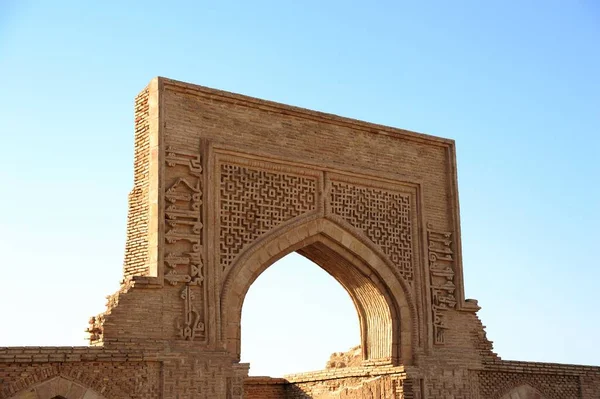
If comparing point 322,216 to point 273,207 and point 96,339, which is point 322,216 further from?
point 96,339

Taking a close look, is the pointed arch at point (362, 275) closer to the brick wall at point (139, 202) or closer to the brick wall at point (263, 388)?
the brick wall at point (139, 202)

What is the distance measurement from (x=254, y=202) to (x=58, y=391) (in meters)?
3.62

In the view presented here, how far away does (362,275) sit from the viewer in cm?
1333

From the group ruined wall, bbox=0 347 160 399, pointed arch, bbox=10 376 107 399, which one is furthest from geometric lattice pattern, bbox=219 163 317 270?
pointed arch, bbox=10 376 107 399

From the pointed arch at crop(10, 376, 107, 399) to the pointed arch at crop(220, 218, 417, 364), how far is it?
2.51 m

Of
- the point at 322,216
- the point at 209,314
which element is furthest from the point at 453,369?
the point at 209,314

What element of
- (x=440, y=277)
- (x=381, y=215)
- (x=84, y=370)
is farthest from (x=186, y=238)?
(x=440, y=277)

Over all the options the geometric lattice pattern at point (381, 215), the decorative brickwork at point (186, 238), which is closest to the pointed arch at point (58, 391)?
the decorative brickwork at point (186, 238)

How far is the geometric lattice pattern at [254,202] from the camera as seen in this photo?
471 inches

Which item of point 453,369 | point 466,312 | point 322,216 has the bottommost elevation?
point 453,369

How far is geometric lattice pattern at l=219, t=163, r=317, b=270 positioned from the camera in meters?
12.0

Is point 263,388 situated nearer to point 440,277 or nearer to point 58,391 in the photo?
point 440,277

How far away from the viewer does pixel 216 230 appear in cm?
1179

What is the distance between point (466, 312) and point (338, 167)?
297 centimetres
